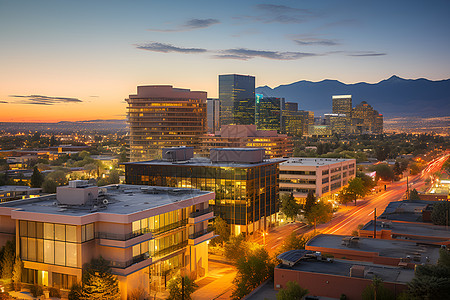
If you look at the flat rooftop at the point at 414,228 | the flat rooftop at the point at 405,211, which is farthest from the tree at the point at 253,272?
the flat rooftop at the point at 405,211

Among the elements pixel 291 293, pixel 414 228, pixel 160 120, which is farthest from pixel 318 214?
pixel 160 120

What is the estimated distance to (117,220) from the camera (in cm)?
4184

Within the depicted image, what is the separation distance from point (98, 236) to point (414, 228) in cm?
3856

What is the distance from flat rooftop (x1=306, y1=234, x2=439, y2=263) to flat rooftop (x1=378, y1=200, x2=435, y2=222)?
15488mm

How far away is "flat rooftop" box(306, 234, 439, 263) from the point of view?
42875mm

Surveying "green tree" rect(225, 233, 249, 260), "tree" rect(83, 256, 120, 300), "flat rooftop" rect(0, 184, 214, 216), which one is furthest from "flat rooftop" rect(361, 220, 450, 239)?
"tree" rect(83, 256, 120, 300)

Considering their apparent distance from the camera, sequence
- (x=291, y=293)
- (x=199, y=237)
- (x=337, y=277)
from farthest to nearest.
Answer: (x=199, y=237), (x=337, y=277), (x=291, y=293)

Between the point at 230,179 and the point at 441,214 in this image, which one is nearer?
the point at 441,214

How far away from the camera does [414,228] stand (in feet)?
186

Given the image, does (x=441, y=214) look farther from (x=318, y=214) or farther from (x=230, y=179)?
(x=230, y=179)

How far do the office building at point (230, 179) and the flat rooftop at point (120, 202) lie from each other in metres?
12.1

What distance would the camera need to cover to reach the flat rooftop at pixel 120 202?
4422 cm

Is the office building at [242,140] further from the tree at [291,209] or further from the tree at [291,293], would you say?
the tree at [291,293]

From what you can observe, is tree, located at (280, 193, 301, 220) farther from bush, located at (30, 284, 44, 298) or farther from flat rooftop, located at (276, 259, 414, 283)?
bush, located at (30, 284, 44, 298)
